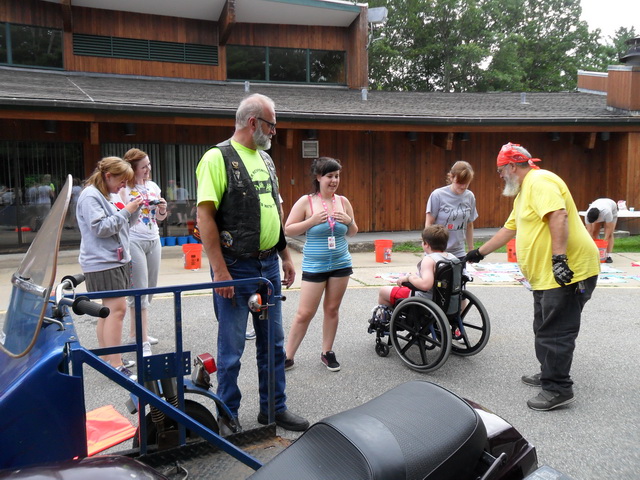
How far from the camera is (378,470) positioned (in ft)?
5.14

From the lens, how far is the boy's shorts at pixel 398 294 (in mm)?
5062

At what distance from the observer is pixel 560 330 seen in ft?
13.0

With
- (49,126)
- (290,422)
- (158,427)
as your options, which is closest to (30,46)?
(49,126)

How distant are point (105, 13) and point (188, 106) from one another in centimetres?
505

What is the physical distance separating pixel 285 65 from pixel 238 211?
46.1 ft

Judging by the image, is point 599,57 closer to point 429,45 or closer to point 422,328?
point 429,45

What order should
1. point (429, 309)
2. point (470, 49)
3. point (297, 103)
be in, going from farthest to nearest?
1. point (470, 49)
2. point (297, 103)
3. point (429, 309)

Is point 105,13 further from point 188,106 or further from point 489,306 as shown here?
point 489,306

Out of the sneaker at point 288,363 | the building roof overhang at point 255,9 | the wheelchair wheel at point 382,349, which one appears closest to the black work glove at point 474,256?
the wheelchair wheel at point 382,349

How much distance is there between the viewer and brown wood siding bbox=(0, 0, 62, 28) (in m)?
13.3

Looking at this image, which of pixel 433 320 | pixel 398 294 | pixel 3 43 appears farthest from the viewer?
pixel 3 43

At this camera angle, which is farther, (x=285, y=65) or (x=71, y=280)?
(x=285, y=65)

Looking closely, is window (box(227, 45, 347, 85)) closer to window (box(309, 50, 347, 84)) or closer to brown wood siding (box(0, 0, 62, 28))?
window (box(309, 50, 347, 84))

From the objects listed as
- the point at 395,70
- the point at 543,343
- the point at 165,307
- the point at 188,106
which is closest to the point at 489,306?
the point at 543,343
